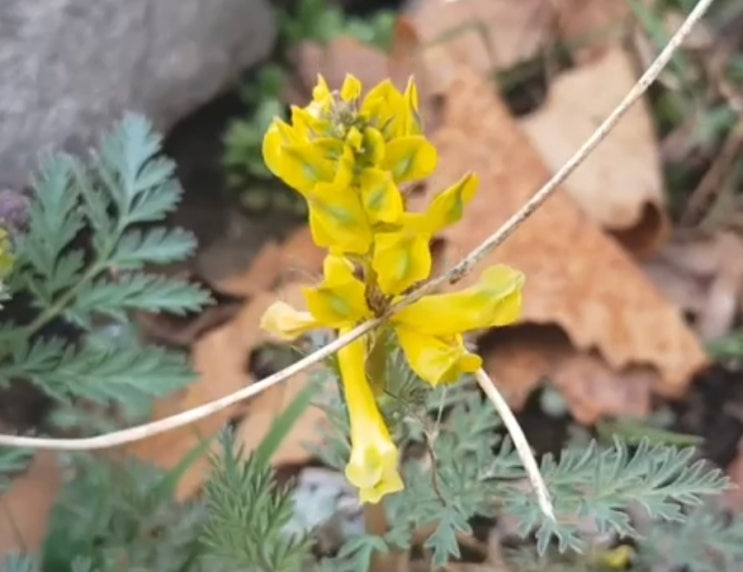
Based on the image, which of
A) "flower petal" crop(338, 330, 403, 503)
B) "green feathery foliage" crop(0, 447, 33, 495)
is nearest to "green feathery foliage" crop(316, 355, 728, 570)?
"flower petal" crop(338, 330, 403, 503)

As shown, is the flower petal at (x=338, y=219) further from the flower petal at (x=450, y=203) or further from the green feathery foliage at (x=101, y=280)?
the green feathery foliage at (x=101, y=280)

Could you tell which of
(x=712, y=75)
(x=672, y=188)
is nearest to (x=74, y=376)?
(x=672, y=188)

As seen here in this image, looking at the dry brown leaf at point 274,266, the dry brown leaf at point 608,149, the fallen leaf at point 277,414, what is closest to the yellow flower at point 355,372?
the fallen leaf at point 277,414

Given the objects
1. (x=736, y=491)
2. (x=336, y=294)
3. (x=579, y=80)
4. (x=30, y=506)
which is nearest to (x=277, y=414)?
(x=30, y=506)

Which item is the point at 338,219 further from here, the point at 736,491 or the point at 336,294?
the point at 736,491

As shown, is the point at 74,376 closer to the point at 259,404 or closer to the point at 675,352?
Result: the point at 259,404

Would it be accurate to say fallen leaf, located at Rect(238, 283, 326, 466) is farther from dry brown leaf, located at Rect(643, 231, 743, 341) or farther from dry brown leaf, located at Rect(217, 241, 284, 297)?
dry brown leaf, located at Rect(643, 231, 743, 341)
